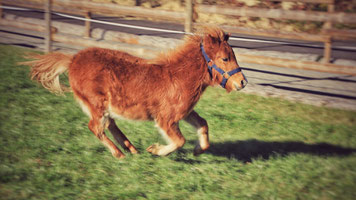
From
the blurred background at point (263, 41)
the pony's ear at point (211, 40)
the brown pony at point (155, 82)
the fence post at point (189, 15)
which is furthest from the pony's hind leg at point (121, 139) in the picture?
the fence post at point (189, 15)

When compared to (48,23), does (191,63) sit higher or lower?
lower

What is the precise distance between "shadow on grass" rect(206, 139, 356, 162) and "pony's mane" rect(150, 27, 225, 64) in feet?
4.93

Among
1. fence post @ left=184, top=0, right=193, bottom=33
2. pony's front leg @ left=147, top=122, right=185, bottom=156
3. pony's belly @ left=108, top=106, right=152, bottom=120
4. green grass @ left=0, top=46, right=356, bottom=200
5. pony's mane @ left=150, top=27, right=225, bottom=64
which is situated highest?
fence post @ left=184, top=0, right=193, bottom=33

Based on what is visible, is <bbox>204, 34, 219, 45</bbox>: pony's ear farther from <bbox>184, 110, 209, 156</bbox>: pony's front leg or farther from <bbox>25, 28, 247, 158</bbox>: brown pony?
<bbox>184, 110, 209, 156</bbox>: pony's front leg

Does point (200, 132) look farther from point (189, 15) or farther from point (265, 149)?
point (189, 15)

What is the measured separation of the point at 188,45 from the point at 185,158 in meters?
1.56

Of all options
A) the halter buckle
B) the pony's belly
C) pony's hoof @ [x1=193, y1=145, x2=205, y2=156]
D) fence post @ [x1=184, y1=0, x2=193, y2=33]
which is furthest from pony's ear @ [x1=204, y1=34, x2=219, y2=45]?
fence post @ [x1=184, y1=0, x2=193, y2=33]

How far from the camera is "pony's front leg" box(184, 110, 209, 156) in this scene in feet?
16.1

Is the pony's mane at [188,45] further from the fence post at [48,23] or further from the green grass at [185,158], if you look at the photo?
the fence post at [48,23]

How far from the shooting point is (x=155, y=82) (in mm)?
4613

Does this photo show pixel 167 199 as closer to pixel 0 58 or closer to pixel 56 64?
pixel 56 64

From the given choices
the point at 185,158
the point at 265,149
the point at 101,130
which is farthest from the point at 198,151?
the point at 101,130

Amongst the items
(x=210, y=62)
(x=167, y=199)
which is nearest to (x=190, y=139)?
(x=210, y=62)

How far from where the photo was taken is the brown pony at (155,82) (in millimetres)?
4559
